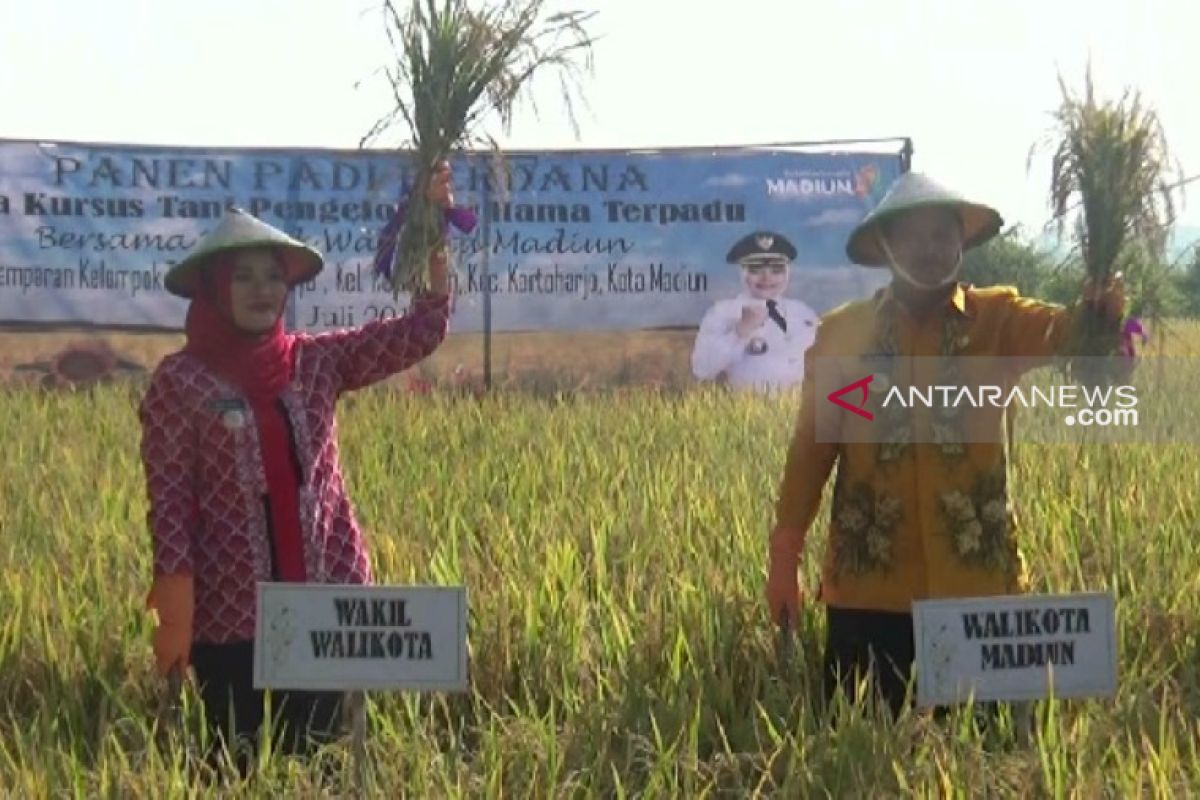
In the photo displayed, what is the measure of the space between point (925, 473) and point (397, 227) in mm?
1191

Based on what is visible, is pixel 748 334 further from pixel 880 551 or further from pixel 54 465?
pixel 880 551

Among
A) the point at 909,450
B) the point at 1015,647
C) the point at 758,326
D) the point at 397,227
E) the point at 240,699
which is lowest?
the point at 240,699

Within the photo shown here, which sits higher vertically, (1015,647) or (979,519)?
(979,519)

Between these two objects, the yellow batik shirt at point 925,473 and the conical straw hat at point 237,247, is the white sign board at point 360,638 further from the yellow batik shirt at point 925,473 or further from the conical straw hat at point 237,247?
the yellow batik shirt at point 925,473

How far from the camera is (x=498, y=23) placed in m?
3.61

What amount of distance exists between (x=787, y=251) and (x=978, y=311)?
7.10 m

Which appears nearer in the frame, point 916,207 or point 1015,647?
point 1015,647

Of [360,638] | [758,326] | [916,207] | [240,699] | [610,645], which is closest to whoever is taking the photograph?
[360,638]

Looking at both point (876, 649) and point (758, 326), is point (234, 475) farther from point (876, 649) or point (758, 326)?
point (758, 326)

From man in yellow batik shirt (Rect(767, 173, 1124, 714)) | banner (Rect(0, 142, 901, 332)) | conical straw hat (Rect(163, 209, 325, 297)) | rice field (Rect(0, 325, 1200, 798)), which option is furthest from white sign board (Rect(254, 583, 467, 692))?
banner (Rect(0, 142, 901, 332))

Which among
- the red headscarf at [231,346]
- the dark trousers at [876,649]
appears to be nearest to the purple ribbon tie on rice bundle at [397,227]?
the red headscarf at [231,346]

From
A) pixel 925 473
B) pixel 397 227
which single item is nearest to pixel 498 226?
pixel 397 227

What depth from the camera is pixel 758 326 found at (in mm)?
9914

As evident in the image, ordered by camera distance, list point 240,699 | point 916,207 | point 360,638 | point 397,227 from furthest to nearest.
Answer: point 397,227 < point 240,699 < point 916,207 < point 360,638
